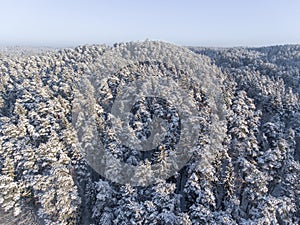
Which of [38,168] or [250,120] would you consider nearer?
[38,168]

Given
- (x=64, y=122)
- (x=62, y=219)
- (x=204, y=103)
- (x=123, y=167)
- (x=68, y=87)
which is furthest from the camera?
(x=68, y=87)

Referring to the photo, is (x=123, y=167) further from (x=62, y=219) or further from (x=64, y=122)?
(x=64, y=122)

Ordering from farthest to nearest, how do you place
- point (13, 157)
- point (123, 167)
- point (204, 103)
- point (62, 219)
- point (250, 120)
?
point (204, 103) < point (250, 120) < point (13, 157) < point (123, 167) < point (62, 219)

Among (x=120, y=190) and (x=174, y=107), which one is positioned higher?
(x=174, y=107)

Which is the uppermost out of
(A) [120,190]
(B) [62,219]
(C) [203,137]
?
(C) [203,137]

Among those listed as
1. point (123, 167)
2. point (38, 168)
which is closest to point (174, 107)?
point (123, 167)

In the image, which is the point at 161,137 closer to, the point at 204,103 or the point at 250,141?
the point at 250,141

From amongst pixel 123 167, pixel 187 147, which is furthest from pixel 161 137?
pixel 123 167

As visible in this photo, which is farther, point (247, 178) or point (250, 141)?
point (250, 141)

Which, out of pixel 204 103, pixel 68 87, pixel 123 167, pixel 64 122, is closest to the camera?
pixel 123 167
